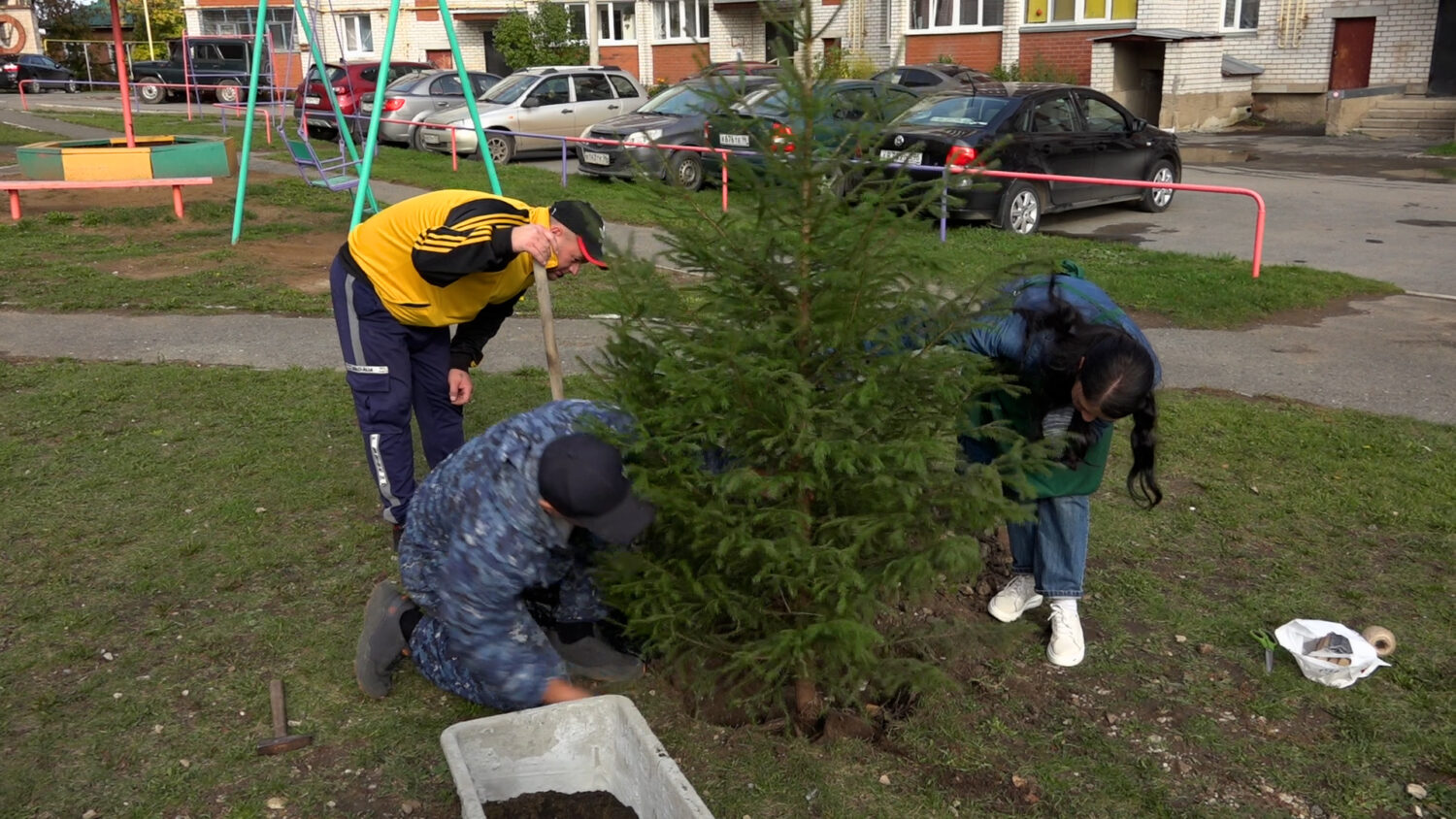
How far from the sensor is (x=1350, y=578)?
4254mm

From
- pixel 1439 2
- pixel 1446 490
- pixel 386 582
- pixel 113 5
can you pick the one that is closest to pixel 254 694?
pixel 386 582

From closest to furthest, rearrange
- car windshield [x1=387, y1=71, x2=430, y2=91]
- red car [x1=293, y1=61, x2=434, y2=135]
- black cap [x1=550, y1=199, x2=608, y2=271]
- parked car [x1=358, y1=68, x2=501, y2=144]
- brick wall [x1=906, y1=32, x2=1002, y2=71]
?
1. black cap [x1=550, y1=199, x2=608, y2=271]
2. parked car [x1=358, y1=68, x2=501, y2=144]
3. car windshield [x1=387, y1=71, x2=430, y2=91]
4. red car [x1=293, y1=61, x2=434, y2=135]
5. brick wall [x1=906, y1=32, x2=1002, y2=71]

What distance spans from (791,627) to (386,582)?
1358 millimetres

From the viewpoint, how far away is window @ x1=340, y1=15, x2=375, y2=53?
140 feet

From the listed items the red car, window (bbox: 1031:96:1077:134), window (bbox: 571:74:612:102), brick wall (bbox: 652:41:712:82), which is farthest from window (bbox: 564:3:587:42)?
window (bbox: 1031:96:1077:134)

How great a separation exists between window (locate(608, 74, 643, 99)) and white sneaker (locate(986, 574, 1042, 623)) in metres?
16.8

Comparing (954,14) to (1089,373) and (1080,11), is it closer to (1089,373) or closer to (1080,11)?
(1080,11)

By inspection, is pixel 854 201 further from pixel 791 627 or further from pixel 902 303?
pixel 791 627

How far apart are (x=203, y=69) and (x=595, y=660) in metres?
36.4

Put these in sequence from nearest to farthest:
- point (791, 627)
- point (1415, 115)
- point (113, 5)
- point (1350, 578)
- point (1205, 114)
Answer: point (791, 627)
point (1350, 578)
point (113, 5)
point (1415, 115)
point (1205, 114)

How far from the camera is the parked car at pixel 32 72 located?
37.7m

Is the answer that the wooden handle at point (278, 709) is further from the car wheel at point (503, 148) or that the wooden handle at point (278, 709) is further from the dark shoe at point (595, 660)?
the car wheel at point (503, 148)

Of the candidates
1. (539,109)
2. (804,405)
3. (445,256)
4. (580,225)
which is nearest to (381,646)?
(445,256)

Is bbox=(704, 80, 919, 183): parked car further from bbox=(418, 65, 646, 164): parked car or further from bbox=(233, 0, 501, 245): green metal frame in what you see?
bbox=(418, 65, 646, 164): parked car
